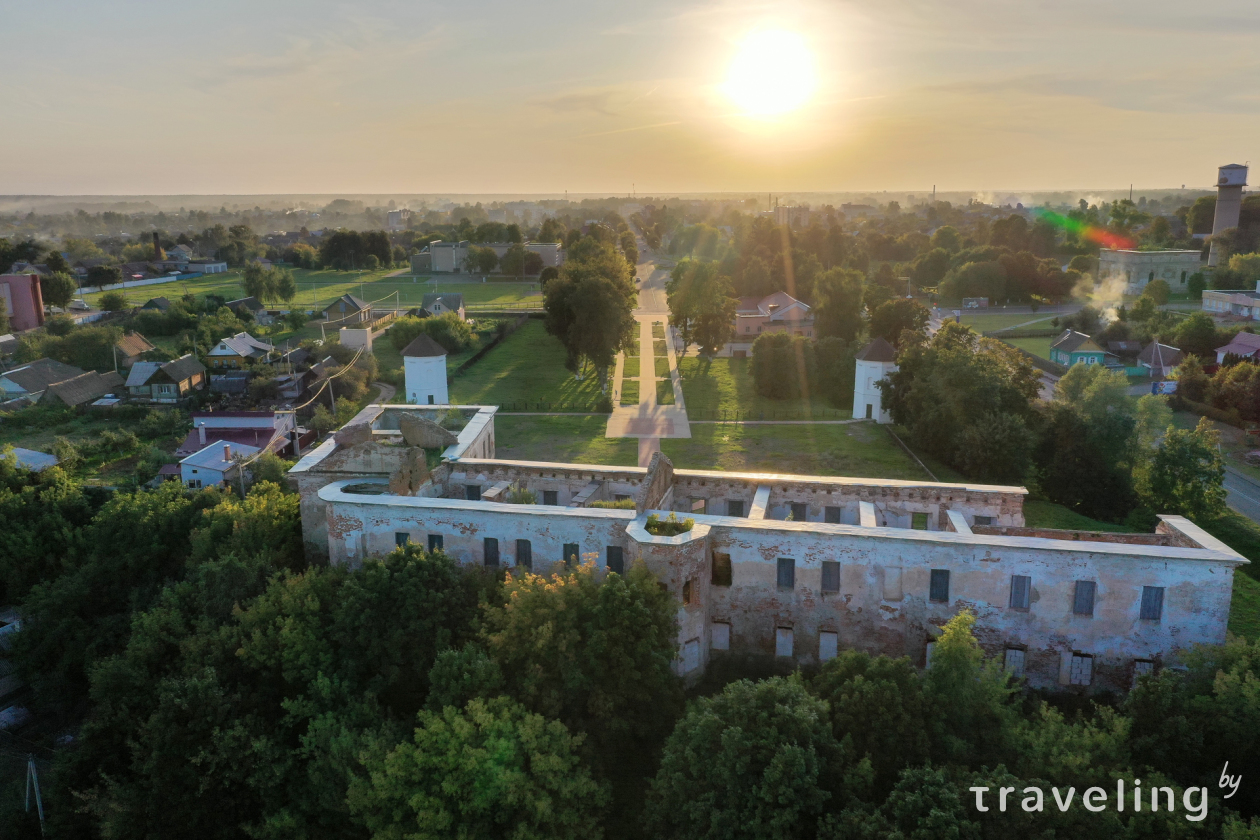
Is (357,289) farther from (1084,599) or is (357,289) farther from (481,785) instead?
(1084,599)

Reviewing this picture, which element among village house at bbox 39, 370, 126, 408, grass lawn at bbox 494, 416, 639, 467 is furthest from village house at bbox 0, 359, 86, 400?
grass lawn at bbox 494, 416, 639, 467

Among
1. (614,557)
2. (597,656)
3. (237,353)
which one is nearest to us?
(597,656)

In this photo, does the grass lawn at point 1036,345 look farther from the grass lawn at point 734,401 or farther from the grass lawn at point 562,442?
the grass lawn at point 562,442

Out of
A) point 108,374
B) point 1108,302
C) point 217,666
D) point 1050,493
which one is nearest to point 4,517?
point 217,666

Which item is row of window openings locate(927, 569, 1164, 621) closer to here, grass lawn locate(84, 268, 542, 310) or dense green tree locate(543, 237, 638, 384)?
dense green tree locate(543, 237, 638, 384)

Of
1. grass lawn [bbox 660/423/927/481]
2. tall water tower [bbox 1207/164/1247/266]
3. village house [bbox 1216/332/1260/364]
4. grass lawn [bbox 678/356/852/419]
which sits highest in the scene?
tall water tower [bbox 1207/164/1247/266]

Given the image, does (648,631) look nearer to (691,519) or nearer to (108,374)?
(691,519)

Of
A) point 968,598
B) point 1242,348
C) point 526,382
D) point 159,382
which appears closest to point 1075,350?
point 1242,348
